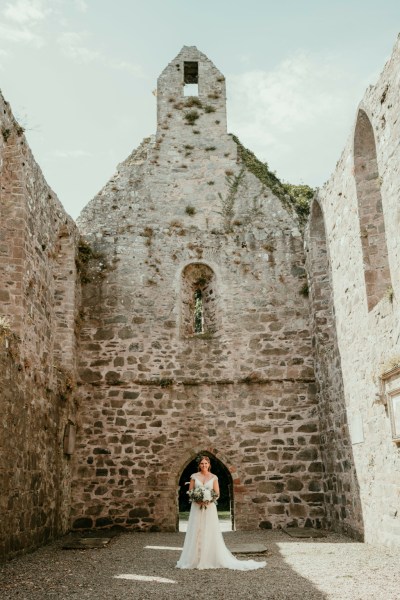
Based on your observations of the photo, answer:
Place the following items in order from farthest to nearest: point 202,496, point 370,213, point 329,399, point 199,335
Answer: point 199,335
point 329,399
point 370,213
point 202,496

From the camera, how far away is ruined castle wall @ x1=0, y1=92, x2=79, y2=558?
824 cm

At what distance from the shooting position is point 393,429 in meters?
7.59

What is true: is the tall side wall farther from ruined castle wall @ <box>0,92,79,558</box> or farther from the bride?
ruined castle wall @ <box>0,92,79,558</box>

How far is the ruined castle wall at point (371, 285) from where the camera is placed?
7691 millimetres

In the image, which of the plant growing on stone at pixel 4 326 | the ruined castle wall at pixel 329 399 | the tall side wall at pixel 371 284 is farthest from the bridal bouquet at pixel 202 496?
the plant growing on stone at pixel 4 326

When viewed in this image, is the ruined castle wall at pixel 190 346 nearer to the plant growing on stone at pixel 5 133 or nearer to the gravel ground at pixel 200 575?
the gravel ground at pixel 200 575

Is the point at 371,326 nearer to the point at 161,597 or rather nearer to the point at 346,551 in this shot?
the point at 346,551

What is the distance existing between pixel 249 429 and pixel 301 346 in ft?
6.72

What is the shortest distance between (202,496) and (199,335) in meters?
5.24

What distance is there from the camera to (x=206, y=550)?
7293 millimetres

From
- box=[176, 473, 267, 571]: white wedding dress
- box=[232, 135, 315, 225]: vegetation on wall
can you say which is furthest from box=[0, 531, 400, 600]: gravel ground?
box=[232, 135, 315, 225]: vegetation on wall

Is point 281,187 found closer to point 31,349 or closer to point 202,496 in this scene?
point 31,349

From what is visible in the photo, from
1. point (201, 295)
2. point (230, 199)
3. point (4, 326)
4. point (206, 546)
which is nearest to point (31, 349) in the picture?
point (4, 326)

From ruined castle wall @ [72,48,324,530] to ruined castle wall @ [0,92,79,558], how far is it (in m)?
0.80
